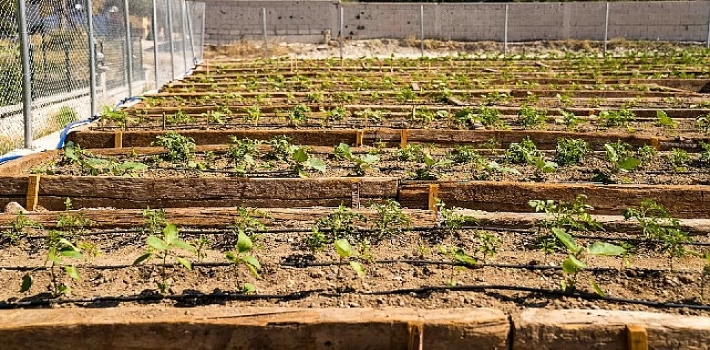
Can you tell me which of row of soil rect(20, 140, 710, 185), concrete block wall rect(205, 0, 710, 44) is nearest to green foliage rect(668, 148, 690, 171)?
row of soil rect(20, 140, 710, 185)

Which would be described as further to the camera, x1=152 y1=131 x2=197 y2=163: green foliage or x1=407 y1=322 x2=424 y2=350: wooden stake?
x1=152 y1=131 x2=197 y2=163: green foliage

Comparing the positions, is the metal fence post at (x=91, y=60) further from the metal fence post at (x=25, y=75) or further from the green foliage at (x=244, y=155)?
the green foliage at (x=244, y=155)

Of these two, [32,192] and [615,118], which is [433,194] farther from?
[615,118]

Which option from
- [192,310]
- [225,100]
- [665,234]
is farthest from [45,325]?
[225,100]

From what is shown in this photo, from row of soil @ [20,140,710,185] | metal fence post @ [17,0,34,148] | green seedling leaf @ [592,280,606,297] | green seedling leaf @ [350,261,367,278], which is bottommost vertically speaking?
green seedling leaf @ [592,280,606,297]

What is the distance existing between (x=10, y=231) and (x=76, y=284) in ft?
3.17

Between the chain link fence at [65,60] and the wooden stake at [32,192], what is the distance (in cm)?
191

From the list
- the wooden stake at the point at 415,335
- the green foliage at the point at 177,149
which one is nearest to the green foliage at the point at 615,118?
the green foliage at the point at 177,149

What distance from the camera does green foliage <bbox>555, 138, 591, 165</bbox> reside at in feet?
18.2

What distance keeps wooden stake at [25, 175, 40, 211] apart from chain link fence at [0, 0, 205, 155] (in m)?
1.91

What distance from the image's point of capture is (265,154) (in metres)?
5.95

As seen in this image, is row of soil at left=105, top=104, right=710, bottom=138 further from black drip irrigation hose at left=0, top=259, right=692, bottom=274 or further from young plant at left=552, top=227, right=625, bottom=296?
young plant at left=552, top=227, right=625, bottom=296

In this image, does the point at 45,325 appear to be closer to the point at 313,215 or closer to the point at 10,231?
the point at 10,231

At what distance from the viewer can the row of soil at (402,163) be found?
16.9ft
